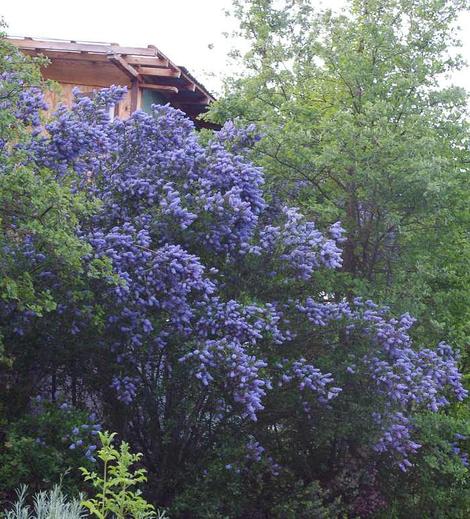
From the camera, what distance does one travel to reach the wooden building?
13.4 m

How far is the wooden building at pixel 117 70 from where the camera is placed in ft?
43.9

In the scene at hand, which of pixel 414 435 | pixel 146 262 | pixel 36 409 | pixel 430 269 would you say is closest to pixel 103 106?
pixel 146 262

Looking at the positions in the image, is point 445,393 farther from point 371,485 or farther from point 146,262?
point 146,262

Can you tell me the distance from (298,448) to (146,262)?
3.01 m

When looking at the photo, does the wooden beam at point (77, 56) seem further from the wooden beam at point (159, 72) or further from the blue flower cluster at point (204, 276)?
the blue flower cluster at point (204, 276)

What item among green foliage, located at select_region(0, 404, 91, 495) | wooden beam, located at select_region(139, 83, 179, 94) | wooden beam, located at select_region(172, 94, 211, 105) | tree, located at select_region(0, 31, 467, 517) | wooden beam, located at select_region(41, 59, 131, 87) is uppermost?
wooden beam, located at select_region(172, 94, 211, 105)

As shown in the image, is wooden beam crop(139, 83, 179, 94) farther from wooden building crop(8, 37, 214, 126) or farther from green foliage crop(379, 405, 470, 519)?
green foliage crop(379, 405, 470, 519)

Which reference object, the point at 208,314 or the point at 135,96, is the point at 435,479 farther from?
the point at 135,96

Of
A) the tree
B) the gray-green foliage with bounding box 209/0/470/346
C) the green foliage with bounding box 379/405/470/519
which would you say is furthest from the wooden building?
the green foliage with bounding box 379/405/470/519

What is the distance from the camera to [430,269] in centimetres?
880

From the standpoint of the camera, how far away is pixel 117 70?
45.4 ft

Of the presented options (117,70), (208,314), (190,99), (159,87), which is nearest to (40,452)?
(208,314)

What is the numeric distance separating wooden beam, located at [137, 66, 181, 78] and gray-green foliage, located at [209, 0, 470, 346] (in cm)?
332

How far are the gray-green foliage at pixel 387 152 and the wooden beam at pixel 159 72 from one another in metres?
3.32
